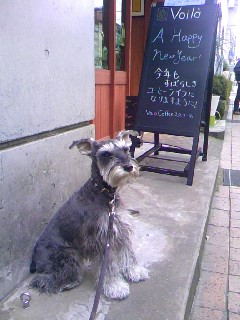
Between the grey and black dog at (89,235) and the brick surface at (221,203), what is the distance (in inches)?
97.4

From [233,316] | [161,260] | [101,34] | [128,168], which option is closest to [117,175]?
[128,168]

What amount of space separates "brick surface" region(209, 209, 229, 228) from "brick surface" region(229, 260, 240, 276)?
78 centimetres

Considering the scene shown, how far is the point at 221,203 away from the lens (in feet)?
15.5

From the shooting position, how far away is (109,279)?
2.36 m

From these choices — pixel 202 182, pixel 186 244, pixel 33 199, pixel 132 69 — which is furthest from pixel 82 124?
pixel 132 69

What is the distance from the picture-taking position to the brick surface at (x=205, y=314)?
2.60m

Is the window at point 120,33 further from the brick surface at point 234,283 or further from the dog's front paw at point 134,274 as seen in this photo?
the dog's front paw at point 134,274

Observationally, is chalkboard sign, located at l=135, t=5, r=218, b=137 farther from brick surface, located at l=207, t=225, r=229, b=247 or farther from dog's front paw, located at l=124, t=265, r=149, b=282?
dog's front paw, located at l=124, t=265, r=149, b=282

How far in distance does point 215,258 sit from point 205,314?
0.86 meters

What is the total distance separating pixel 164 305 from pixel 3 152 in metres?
1.47

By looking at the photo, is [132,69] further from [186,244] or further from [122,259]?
[122,259]

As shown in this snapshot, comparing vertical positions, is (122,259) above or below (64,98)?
below

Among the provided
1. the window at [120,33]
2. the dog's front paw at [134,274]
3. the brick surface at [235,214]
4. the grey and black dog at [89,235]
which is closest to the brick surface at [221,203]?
the brick surface at [235,214]

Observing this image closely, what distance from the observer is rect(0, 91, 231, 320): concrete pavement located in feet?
7.25
